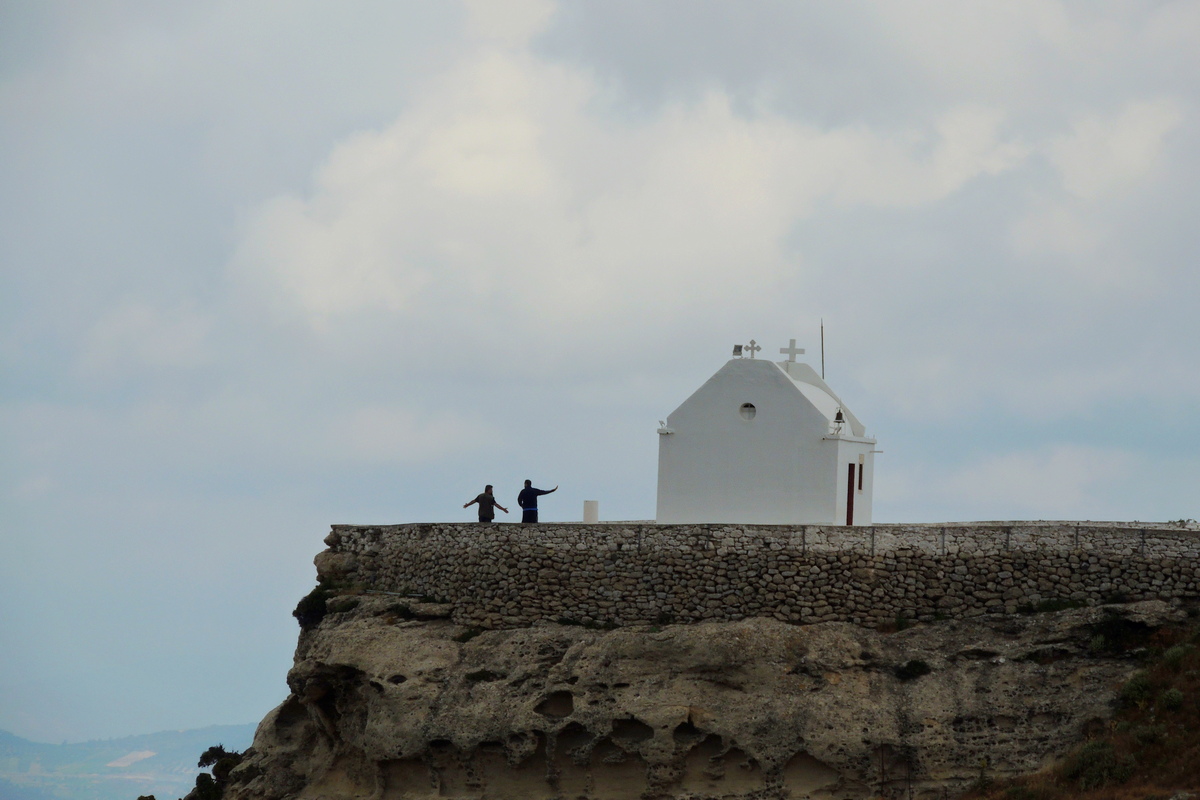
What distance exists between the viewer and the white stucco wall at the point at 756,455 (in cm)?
3145

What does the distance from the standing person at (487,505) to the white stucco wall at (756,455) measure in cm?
395

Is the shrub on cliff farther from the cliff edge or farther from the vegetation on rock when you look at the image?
the vegetation on rock

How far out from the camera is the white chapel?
103 feet

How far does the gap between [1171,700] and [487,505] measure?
15179 millimetres

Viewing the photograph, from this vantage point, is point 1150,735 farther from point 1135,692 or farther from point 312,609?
point 312,609

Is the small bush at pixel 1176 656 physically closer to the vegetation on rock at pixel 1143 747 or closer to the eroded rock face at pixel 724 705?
the vegetation on rock at pixel 1143 747

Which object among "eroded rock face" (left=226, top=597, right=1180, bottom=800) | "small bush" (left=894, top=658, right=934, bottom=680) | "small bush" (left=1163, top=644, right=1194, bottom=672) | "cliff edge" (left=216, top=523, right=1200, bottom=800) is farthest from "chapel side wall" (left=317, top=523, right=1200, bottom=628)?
"small bush" (left=1163, top=644, right=1194, bottom=672)

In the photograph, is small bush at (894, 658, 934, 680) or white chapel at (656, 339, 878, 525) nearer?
small bush at (894, 658, 934, 680)

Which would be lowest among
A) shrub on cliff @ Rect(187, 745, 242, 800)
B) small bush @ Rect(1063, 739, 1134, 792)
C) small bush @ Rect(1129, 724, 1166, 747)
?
shrub on cliff @ Rect(187, 745, 242, 800)

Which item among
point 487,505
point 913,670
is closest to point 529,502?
point 487,505

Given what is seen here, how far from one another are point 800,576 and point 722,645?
2274 mm

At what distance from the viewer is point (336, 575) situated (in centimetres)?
3394

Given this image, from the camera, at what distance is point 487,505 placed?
1264 inches

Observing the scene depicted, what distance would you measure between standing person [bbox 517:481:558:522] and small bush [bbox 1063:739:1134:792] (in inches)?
501
